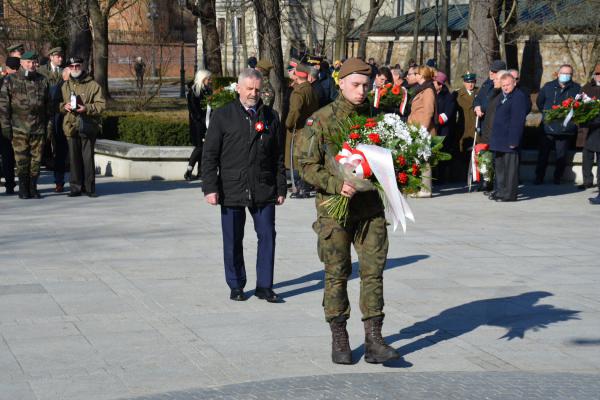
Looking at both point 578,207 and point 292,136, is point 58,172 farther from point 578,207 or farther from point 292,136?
point 578,207

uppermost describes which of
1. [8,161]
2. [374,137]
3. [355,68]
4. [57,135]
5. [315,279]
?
[355,68]

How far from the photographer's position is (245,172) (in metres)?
8.80

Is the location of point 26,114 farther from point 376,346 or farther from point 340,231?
point 376,346

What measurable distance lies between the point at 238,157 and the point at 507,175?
7.55 meters

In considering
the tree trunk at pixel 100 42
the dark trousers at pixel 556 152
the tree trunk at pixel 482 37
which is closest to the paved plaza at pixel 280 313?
the dark trousers at pixel 556 152

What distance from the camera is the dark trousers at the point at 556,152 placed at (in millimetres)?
17359

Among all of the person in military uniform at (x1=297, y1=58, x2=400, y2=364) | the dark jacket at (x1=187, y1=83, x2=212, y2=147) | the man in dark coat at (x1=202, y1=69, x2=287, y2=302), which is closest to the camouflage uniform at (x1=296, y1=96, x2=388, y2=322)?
the person in military uniform at (x1=297, y1=58, x2=400, y2=364)

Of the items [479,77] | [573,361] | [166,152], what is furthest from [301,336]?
[479,77]

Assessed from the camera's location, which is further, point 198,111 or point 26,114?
point 198,111

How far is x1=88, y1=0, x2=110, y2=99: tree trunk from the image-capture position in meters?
27.6

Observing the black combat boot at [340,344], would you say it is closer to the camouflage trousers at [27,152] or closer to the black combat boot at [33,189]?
the camouflage trousers at [27,152]

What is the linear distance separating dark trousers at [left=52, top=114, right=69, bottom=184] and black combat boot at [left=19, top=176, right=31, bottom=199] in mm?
733

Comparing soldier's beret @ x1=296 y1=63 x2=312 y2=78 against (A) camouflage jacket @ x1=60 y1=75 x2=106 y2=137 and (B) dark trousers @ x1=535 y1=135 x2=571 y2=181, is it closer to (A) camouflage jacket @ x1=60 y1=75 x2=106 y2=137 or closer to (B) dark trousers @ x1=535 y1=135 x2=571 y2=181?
(A) camouflage jacket @ x1=60 y1=75 x2=106 y2=137

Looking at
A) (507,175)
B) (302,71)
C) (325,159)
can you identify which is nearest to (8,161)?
(302,71)
